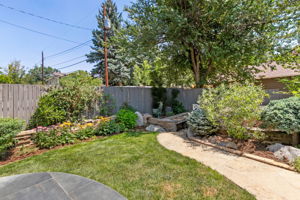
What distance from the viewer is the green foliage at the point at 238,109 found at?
3459 mm

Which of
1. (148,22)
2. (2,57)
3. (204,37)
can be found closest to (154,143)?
(148,22)

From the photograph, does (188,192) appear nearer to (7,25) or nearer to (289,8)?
(289,8)

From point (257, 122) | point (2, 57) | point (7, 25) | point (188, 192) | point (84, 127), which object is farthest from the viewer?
point (2, 57)

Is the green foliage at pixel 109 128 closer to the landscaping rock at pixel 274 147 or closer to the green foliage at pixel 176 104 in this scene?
the green foliage at pixel 176 104

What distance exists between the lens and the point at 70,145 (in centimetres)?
412

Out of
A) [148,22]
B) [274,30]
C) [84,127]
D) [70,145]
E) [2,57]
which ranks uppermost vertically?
[2,57]

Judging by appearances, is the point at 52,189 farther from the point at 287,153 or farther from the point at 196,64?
the point at 196,64

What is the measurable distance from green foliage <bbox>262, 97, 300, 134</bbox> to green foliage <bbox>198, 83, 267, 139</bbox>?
0.85ft

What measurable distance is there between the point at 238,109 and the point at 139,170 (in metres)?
2.65

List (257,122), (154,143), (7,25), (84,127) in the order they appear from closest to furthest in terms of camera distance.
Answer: (257,122) < (154,143) < (84,127) < (7,25)

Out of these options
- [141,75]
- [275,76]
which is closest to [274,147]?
[275,76]

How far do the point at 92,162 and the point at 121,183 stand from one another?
1.02 m

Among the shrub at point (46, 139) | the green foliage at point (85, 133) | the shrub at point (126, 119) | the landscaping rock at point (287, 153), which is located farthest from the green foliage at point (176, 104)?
the shrub at point (46, 139)

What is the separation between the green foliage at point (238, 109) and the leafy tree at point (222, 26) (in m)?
3.03
